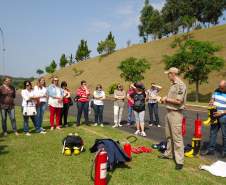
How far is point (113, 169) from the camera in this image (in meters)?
7.14

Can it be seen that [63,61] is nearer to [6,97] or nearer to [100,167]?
[6,97]

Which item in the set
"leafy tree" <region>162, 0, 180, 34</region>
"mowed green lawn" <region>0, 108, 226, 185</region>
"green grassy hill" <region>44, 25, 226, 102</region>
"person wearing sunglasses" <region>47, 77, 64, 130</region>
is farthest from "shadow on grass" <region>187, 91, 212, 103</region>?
"leafy tree" <region>162, 0, 180, 34</region>

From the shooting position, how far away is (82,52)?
344 ft

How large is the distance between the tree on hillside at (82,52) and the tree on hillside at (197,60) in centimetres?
6828

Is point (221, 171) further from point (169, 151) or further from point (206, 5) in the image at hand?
point (206, 5)

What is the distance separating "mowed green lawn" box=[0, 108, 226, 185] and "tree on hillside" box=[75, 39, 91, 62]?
97.1 m

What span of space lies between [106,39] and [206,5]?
1235 inches

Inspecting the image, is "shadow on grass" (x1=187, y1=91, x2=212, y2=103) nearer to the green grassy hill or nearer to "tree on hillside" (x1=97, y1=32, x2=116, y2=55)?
the green grassy hill

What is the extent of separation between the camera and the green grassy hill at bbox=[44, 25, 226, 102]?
51.4 m

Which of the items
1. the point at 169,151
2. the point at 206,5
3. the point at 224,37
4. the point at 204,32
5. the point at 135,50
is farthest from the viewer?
the point at 135,50

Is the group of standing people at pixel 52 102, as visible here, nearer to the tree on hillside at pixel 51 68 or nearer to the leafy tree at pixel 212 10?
the leafy tree at pixel 212 10

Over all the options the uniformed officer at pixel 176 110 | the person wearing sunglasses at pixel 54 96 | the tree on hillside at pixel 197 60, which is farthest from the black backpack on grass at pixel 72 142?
the tree on hillside at pixel 197 60

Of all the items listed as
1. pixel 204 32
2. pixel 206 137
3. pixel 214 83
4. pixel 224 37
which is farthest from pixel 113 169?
pixel 204 32

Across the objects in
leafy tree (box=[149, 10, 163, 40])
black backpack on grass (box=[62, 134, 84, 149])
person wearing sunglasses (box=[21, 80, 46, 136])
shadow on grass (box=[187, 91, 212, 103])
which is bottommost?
black backpack on grass (box=[62, 134, 84, 149])
